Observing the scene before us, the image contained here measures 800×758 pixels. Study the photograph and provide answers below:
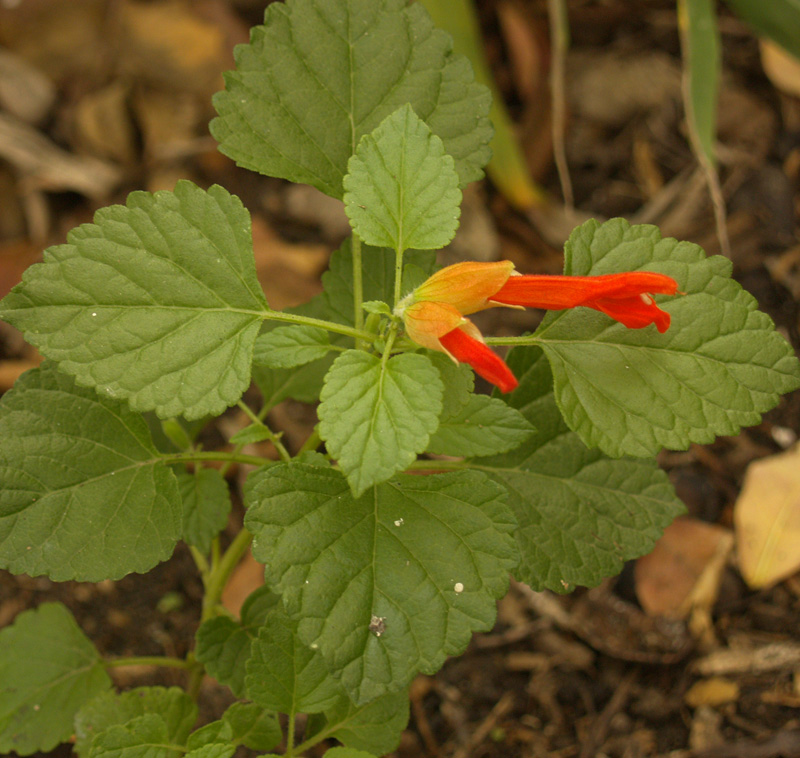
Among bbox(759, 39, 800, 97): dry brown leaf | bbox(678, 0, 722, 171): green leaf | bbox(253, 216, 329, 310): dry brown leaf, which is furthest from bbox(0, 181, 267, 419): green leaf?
bbox(759, 39, 800, 97): dry brown leaf

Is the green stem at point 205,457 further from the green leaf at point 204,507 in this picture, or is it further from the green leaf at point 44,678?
the green leaf at point 44,678

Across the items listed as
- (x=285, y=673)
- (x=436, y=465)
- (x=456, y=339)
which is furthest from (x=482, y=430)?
(x=285, y=673)

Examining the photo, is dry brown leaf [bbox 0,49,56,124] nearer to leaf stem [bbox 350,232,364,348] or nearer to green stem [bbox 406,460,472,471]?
leaf stem [bbox 350,232,364,348]

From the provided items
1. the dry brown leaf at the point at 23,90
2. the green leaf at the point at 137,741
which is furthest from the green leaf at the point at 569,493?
the dry brown leaf at the point at 23,90

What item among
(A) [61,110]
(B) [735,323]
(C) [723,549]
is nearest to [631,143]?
(C) [723,549]

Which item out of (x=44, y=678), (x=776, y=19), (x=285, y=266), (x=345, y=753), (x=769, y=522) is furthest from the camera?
(x=285, y=266)

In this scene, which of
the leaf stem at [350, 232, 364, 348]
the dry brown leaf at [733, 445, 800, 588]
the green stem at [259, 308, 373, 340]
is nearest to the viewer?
the green stem at [259, 308, 373, 340]

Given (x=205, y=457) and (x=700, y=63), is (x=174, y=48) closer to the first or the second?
(x=700, y=63)
